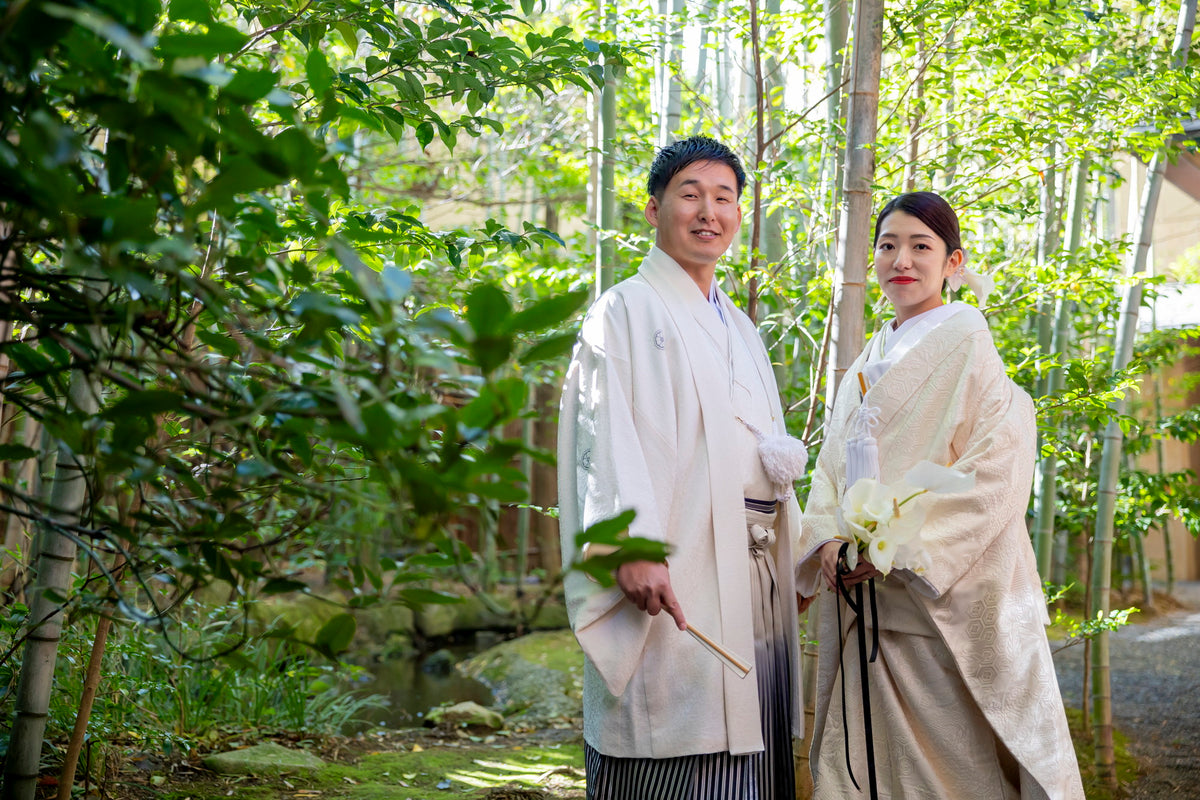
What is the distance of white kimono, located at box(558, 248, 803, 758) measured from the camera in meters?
1.80

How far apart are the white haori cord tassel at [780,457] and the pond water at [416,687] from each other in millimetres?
2931

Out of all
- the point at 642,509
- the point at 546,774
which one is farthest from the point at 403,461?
the point at 546,774

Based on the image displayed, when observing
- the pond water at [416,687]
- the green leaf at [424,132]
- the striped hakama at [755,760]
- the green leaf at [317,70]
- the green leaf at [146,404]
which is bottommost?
the pond water at [416,687]

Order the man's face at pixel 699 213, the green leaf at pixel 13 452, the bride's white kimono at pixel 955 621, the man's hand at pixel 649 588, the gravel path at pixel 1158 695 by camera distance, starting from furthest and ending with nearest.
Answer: the gravel path at pixel 1158 695 → the man's face at pixel 699 213 → the bride's white kimono at pixel 955 621 → the man's hand at pixel 649 588 → the green leaf at pixel 13 452

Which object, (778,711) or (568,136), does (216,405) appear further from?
(568,136)

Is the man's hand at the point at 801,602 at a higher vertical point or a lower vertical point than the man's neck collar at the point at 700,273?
lower

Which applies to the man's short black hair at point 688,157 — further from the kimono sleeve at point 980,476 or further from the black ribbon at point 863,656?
the black ribbon at point 863,656

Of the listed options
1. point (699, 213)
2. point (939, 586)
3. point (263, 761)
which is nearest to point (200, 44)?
point (699, 213)

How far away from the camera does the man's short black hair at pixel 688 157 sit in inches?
81.3

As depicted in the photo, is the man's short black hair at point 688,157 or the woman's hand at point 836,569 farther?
the man's short black hair at point 688,157

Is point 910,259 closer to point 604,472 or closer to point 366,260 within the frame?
point 604,472

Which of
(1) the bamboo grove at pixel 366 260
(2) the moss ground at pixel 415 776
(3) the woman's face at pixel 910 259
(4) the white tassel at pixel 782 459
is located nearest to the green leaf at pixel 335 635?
(1) the bamboo grove at pixel 366 260

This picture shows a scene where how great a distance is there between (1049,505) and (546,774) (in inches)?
97.9

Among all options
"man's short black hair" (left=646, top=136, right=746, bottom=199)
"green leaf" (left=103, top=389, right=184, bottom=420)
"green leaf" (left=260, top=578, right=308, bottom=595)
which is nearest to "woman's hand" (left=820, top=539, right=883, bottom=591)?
"man's short black hair" (left=646, top=136, right=746, bottom=199)
